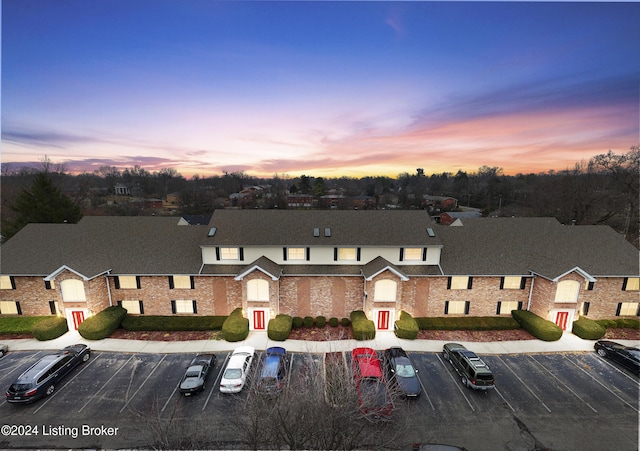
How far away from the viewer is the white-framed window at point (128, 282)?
28.2 meters

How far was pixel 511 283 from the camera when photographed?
28.7 m

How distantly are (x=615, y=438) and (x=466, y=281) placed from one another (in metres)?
Answer: 13.9

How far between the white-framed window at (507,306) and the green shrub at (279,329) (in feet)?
70.4

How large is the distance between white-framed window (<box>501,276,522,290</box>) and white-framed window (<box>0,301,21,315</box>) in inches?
1909

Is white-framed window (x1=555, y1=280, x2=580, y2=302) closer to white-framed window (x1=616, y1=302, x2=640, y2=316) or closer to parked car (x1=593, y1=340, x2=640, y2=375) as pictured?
parked car (x1=593, y1=340, x2=640, y2=375)

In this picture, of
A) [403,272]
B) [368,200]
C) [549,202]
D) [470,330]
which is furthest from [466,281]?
[368,200]

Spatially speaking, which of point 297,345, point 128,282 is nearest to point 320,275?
point 297,345

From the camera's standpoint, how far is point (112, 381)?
20.8 m

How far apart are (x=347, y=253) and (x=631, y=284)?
28202mm

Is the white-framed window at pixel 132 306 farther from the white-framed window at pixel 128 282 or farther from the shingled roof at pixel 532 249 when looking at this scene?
the shingled roof at pixel 532 249

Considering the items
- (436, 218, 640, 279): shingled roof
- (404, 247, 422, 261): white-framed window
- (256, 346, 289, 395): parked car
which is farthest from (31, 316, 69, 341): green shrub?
(436, 218, 640, 279): shingled roof

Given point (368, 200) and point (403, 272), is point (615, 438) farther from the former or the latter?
point (368, 200)

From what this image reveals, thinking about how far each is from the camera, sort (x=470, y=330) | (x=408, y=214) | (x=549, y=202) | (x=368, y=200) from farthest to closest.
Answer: (x=368, y=200) → (x=549, y=202) → (x=408, y=214) → (x=470, y=330)

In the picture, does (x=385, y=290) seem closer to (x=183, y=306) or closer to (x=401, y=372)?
(x=401, y=372)
